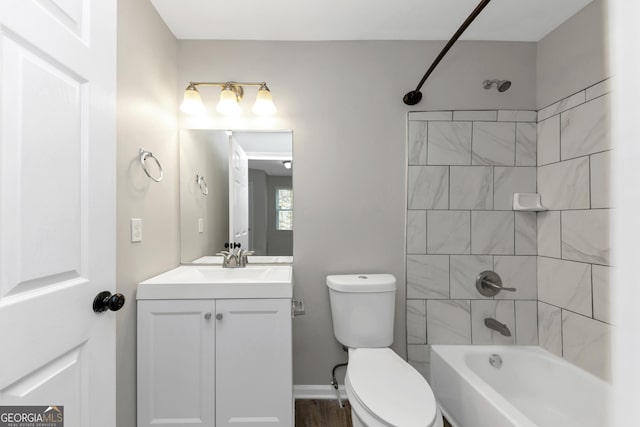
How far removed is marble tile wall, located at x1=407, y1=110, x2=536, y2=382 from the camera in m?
1.77

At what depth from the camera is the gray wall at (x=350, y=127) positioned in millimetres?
1796

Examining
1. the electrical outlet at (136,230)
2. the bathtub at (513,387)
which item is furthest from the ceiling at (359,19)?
the bathtub at (513,387)

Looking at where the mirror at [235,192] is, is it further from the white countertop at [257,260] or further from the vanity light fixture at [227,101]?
the vanity light fixture at [227,101]

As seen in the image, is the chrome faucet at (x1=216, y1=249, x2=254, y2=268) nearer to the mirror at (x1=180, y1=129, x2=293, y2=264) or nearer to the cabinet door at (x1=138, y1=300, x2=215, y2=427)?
the mirror at (x1=180, y1=129, x2=293, y2=264)

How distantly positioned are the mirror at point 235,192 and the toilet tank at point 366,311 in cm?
45

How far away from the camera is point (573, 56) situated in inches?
61.5

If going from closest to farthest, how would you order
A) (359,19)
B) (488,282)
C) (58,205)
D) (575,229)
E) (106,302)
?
(58,205) → (106,302) → (575,229) → (359,19) → (488,282)

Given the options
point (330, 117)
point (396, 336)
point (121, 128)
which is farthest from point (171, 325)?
point (330, 117)

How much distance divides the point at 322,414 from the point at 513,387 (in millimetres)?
1096

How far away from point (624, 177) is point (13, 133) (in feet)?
3.36

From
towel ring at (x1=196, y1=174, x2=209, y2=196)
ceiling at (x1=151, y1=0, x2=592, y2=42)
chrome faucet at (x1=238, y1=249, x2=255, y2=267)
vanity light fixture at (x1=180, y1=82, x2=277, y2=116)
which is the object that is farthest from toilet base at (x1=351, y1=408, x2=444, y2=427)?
ceiling at (x1=151, y1=0, x2=592, y2=42)

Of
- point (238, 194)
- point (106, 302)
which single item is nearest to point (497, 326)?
point (238, 194)

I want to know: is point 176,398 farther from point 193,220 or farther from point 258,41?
point 258,41

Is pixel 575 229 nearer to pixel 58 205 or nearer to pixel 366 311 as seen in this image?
pixel 366 311
